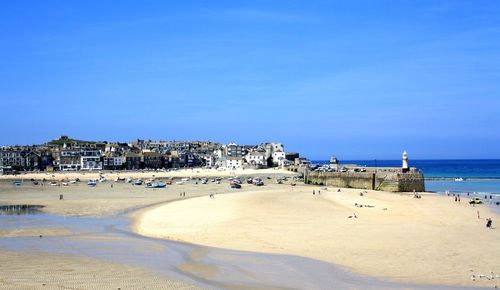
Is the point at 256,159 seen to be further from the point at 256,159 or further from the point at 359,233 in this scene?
the point at 359,233

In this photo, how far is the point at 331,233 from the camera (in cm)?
2339

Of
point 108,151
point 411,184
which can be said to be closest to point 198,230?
point 411,184

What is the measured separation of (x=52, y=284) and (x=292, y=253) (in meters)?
8.03

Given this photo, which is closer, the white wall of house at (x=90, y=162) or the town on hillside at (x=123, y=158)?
the white wall of house at (x=90, y=162)

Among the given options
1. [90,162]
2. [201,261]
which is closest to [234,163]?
[90,162]

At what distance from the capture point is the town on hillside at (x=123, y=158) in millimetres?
121062

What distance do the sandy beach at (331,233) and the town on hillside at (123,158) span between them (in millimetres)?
83320

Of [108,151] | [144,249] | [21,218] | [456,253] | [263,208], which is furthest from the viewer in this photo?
[108,151]

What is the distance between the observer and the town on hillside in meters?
121

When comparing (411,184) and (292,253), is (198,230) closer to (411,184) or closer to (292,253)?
(292,253)

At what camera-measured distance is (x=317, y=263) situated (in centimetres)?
1728

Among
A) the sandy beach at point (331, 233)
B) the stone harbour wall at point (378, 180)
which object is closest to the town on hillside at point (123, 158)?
the stone harbour wall at point (378, 180)

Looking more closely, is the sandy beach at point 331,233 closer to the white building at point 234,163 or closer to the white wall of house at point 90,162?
the white wall of house at point 90,162

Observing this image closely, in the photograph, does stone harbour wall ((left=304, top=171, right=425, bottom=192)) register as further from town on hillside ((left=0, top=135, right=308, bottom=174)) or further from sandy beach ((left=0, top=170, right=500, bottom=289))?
town on hillside ((left=0, top=135, right=308, bottom=174))
